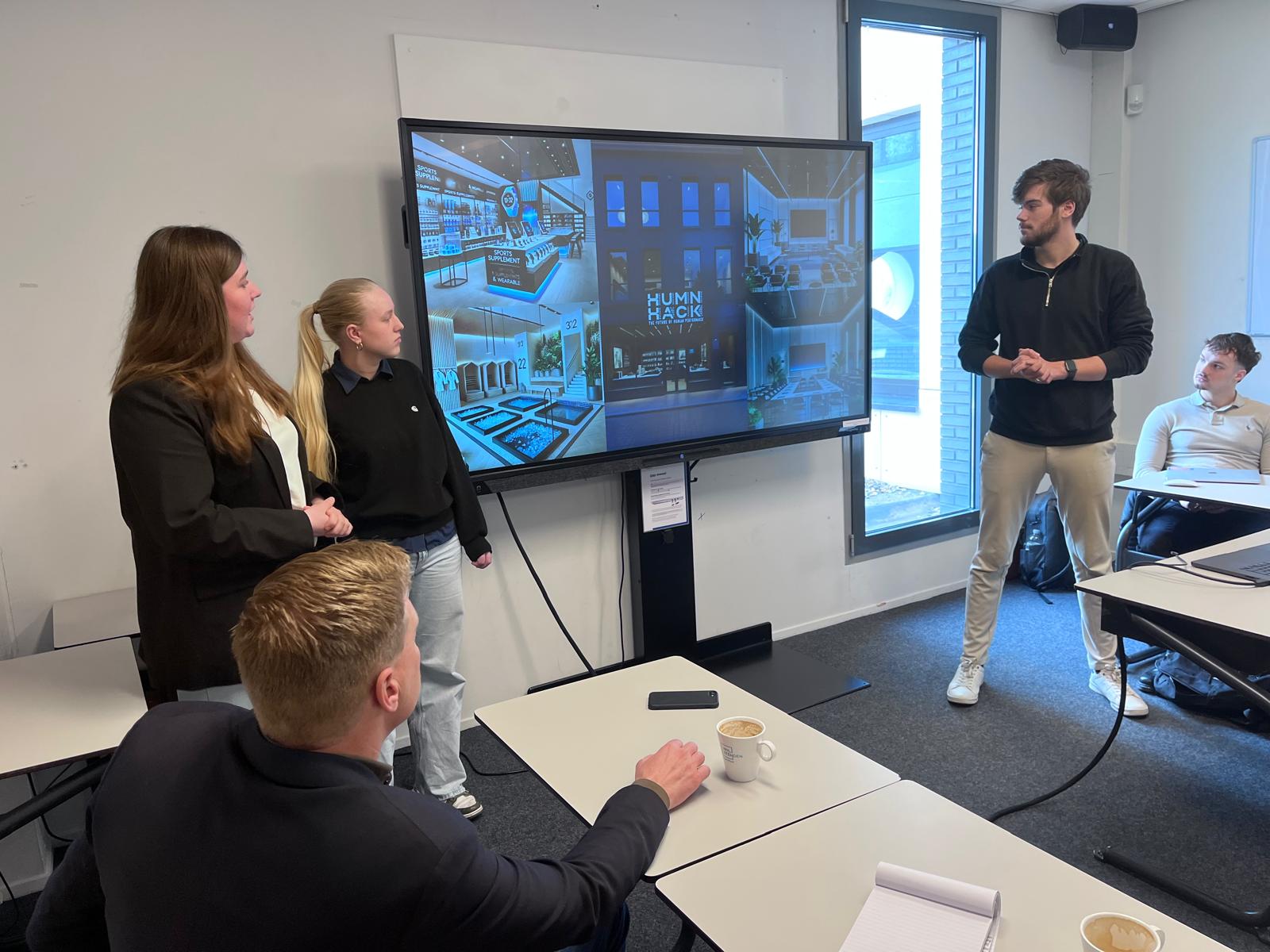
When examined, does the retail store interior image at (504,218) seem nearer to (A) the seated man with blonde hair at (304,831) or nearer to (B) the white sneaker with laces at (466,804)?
(B) the white sneaker with laces at (466,804)

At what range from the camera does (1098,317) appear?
9.87 feet

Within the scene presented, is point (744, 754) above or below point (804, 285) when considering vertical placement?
below

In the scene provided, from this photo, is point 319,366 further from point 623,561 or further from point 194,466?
point 623,561

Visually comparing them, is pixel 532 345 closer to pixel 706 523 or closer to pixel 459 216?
pixel 459 216

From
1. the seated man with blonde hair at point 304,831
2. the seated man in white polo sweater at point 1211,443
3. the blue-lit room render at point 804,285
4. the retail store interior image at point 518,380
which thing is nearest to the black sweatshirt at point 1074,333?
the blue-lit room render at point 804,285

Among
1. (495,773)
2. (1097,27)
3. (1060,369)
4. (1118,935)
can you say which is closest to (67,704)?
(495,773)

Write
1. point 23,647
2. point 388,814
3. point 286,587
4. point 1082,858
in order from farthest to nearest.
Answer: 1. point 23,647
2. point 1082,858
3. point 286,587
4. point 388,814

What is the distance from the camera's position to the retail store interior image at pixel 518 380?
2.80m

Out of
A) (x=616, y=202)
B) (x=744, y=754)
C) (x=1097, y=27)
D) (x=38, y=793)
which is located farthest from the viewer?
(x=1097, y=27)

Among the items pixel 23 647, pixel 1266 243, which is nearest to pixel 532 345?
pixel 23 647

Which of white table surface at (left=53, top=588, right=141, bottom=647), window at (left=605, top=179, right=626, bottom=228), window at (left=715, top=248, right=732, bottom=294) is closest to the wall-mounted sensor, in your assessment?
window at (left=715, top=248, right=732, bottom=294)

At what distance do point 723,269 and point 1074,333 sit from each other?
46.9 inches

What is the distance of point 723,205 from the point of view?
3.23 meters

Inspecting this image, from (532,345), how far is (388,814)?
7.08 feet
